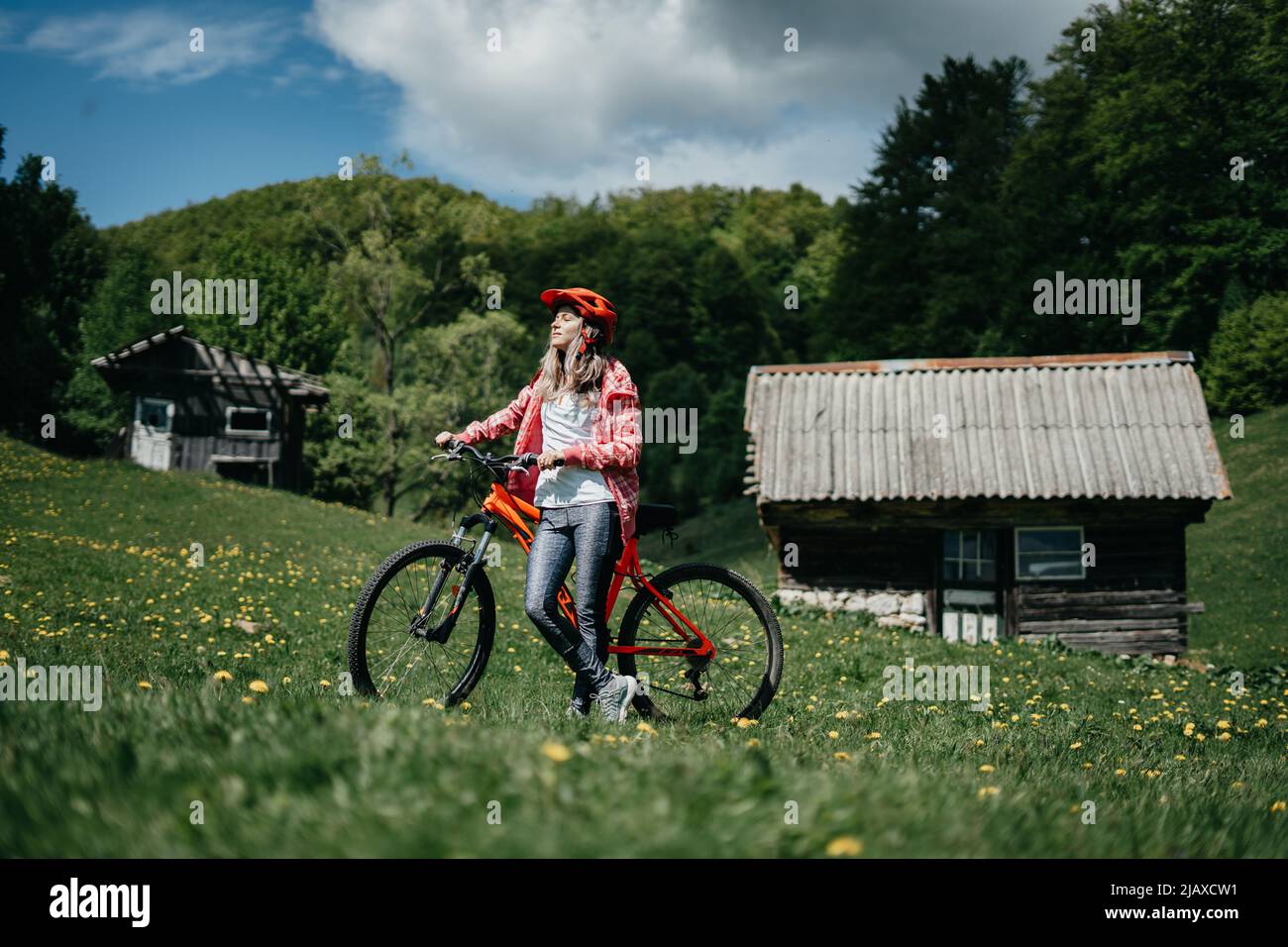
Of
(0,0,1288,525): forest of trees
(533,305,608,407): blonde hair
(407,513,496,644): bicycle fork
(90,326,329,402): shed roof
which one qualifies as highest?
(0,0,1288,525): forest of trees

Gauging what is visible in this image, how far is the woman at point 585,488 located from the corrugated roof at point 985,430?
1200 cm

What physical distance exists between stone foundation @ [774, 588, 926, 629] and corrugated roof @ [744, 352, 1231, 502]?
6.92 ft

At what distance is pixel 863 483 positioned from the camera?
16.3m

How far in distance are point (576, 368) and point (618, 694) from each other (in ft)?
5.79

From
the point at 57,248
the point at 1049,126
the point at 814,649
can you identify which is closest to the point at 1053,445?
the point at 814,649

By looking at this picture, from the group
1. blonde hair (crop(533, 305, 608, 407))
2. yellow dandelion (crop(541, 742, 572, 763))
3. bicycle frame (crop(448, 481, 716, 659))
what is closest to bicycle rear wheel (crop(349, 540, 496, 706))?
bicycle frame (crop(448, 481, 716, 659))

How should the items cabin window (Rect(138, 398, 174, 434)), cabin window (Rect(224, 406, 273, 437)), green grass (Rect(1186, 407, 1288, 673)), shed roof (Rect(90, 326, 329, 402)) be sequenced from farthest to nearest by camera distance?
cabin window (Rect(224, 406, 273, 437))
cabin window (Rect(138, 398, 174, 434))
shed roof (Rect(90, 326, 329, 402))
green grass (Rect(1186, 407, 1288, 673))

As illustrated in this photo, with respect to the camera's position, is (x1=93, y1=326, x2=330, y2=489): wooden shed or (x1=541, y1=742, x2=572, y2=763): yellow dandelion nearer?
(x1=541, y1=742, x2=572, y2=763): yellow dandelion

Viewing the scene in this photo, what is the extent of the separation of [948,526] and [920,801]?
14.9 m

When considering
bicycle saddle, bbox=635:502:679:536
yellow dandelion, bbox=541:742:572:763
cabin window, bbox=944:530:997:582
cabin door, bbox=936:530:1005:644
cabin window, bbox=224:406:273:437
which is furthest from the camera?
cabin window, bbox=224:406:273:437

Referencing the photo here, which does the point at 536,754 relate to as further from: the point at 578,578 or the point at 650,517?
the point at 650,517

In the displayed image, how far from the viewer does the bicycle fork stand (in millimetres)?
4629

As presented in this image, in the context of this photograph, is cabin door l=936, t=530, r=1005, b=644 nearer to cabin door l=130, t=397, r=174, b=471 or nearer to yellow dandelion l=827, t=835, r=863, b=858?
yellow dandelion l=827, t=835, r=863, b=858

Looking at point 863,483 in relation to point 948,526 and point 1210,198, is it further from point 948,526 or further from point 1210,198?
point 1210,198
